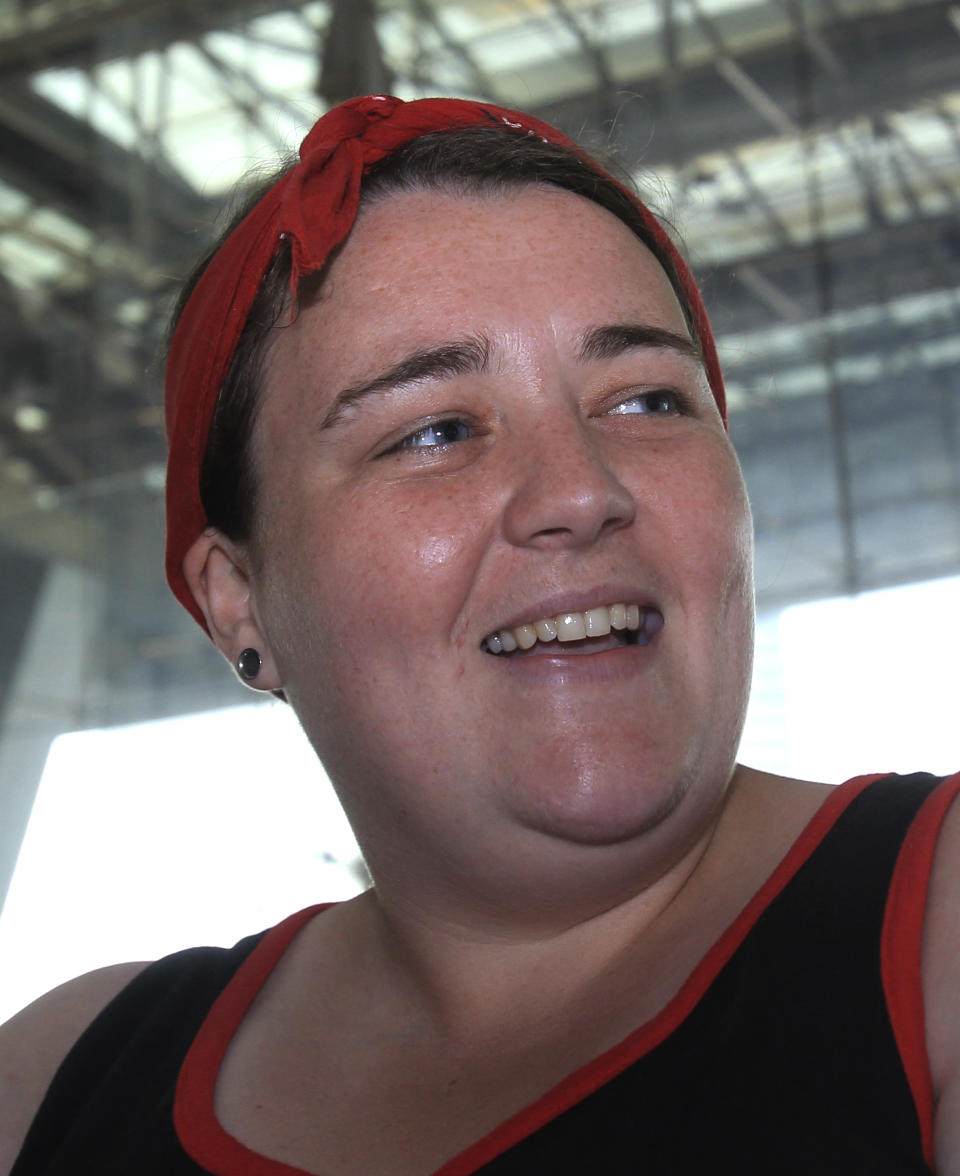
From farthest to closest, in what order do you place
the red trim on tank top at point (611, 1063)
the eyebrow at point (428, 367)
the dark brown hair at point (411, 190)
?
the dark brown hair at point (411, 190)
the eyebrow at point (428, 367)
the red trim on tank top at point (611, 1063)

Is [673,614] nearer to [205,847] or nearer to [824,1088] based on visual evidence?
[824,1088]

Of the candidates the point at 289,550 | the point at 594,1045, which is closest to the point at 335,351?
the point at 289,550

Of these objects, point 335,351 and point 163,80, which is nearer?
point 335,351

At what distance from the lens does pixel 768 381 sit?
3775mm

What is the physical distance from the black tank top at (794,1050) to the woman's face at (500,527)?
109 mm

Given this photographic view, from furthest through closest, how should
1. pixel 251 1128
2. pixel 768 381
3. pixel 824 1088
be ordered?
pixel 768 381
pixel 251 1128
pixel 824 1088

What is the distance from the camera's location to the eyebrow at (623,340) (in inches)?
35.6

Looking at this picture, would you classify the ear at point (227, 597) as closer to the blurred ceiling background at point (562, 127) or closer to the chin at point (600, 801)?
the chin at point (600, 801)

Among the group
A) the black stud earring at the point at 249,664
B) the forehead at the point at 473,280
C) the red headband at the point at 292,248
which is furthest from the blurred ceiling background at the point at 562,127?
the black stud earring at the point at 249,664

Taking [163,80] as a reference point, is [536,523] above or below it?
below

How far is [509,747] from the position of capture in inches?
31.7

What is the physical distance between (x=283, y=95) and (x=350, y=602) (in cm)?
444

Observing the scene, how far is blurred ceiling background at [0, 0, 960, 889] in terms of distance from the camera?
143 inches

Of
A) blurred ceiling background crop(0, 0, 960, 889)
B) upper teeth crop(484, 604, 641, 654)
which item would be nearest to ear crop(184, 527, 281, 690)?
upper teeth crop(484, 604, 641, 654)
